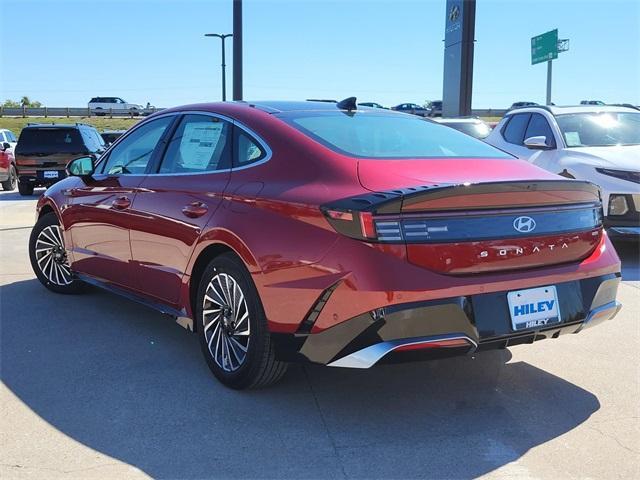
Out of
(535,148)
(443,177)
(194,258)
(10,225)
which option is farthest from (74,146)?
(443,177)

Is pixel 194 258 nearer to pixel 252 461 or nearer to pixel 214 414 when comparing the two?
pixel 214 414

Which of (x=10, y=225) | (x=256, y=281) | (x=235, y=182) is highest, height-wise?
(x=235, y=182)

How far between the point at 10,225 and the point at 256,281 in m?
8.84

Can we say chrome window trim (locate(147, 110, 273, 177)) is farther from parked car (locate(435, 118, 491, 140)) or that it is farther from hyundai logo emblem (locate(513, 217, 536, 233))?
parked car (locate(435, 118, 491, 140))

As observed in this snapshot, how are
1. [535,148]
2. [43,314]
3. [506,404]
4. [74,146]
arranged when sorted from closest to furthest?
[506,404], [43,314], [535,148], [74,146]

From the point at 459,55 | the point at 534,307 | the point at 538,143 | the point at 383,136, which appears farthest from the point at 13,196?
the point at 534,307

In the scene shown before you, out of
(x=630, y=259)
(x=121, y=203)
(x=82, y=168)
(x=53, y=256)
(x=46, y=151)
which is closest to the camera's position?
(x=121, y=203)

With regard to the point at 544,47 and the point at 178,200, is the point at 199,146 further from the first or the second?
the point at 544,47

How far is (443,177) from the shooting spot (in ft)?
11.0

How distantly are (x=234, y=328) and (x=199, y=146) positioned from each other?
130 cm

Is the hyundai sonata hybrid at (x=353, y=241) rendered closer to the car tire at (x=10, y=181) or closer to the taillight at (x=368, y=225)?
the taillight at (x=368, y=225)

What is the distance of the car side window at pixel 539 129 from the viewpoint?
28.3 ft

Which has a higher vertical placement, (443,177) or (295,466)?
(443,177)

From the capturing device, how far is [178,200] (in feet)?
13.7
